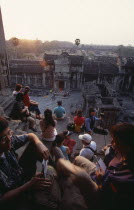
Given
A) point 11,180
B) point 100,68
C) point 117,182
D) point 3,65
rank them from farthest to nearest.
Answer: point 100,68, point 3,65, point 11,180, point 117,182

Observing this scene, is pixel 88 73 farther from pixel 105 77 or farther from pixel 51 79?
pixel 51 79

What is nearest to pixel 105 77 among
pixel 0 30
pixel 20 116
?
pixel 0 30

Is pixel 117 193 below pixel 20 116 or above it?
above

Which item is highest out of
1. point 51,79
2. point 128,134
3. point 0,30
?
point 0,30

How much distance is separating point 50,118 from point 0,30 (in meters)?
Result: 9.56

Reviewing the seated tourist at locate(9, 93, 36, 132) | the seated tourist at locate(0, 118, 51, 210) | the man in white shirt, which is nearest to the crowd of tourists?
the seated tourist at locate(0, 118, 51, 210)

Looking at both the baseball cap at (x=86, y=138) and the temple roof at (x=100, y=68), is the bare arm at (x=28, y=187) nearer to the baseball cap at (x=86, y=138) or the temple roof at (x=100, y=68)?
the baseball cap at (x=86, y=138)

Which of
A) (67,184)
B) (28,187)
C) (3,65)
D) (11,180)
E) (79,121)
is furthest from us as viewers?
(3,65)

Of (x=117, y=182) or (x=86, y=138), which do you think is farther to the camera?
(x=86, y=138)

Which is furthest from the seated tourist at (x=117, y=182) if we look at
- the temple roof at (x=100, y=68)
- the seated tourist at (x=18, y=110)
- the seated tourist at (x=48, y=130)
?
the temple roof at (x=100, y=68)

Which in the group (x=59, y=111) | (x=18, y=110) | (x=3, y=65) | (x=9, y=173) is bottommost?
(x=59, y=111)

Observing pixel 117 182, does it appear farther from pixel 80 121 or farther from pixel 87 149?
pixel 80 121

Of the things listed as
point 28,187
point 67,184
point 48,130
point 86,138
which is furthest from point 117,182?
point 48,130

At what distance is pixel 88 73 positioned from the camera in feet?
95.5
